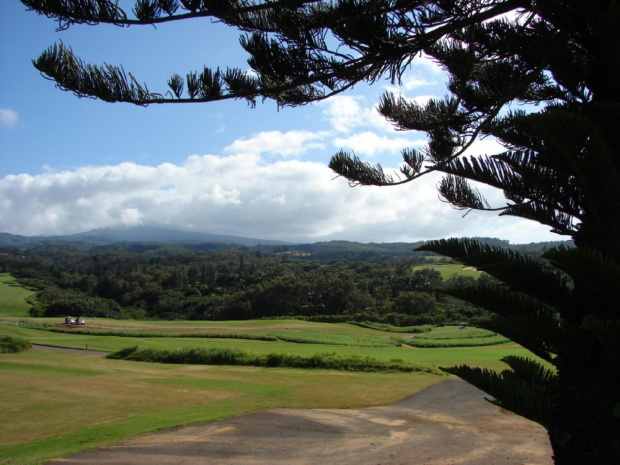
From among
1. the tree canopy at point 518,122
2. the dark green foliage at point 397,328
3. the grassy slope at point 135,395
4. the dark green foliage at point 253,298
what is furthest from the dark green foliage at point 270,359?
the dark green foliage at point 253,298

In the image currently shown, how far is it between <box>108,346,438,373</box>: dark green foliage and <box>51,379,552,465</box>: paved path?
700 centimetres

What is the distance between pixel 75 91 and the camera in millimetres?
3775

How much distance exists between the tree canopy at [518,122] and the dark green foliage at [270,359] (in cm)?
1438

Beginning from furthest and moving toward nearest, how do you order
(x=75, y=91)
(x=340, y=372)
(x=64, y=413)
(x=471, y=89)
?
(x=340, y=372) → (x=64, y=413) → (x=471, y=89) → (x=75, y=91)

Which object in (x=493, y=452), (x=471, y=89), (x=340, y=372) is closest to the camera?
(x=471, y=89)

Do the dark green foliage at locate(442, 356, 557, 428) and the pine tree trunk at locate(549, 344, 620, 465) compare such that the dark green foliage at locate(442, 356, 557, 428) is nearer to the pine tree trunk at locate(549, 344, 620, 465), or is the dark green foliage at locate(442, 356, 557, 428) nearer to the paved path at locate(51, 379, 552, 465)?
the pine tree trunk at locate(549, 344, 620, 465)

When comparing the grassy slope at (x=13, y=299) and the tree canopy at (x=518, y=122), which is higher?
the tree canopy at (x=518, y=122)

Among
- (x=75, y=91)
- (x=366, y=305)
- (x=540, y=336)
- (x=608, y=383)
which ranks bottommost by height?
(x=366, y=305)

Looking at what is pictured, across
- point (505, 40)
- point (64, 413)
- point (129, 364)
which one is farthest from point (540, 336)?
point (129, 364)

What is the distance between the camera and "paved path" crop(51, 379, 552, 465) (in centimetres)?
705

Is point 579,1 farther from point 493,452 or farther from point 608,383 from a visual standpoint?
point 493,452

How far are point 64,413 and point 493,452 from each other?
8.72 meters

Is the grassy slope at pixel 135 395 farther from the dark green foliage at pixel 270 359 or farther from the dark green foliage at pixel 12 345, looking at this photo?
the dark green foliage at pixel 12 345

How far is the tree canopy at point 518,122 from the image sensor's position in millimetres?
2303
